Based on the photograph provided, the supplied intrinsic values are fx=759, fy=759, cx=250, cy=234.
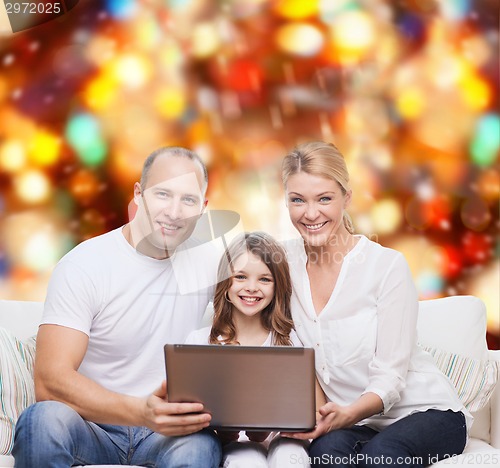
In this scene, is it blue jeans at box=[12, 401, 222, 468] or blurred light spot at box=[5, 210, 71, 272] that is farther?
blurred light spot at box=[5, 210, 71, 272]

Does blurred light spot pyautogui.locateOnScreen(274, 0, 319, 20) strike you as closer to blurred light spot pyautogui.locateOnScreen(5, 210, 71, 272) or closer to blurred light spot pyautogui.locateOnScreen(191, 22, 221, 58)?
blurred light spot pyautogui.locateOnScreen(191, 22, 221, 58)

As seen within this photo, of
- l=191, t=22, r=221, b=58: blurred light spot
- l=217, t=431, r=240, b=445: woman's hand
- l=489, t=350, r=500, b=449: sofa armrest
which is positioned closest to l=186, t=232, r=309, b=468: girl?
l=217, t=431, r=240, b=445: woman's hand

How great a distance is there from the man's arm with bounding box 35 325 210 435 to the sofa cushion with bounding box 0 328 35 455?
128mm

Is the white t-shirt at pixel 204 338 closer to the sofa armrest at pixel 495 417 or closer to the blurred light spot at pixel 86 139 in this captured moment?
the sofa armrest at pixel 495 417

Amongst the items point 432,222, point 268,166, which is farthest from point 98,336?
point 432,222

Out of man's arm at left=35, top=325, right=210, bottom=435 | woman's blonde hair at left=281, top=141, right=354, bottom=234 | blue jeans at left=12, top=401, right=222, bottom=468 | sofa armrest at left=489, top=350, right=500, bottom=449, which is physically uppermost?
woman's blonde hair at left=281, top=141, right=354, bottom=234

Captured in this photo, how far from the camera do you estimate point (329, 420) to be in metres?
1.55

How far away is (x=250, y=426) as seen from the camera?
1.50 metres

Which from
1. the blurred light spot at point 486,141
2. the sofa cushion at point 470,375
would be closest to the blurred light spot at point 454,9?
the blurred light spot at point 486,141

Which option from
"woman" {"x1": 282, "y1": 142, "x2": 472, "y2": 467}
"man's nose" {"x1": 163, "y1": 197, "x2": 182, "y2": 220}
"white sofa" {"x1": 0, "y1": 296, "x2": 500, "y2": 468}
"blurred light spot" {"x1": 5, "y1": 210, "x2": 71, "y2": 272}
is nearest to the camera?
"woman" {"x1": 282, "y1": 142, "x2": 472, "y2": 467}

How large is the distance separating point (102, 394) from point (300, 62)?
1.69 metres

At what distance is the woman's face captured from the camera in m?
1.75

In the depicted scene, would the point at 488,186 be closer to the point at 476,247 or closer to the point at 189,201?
the point at 476,247

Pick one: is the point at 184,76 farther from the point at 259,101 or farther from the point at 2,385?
the point at 2,385
